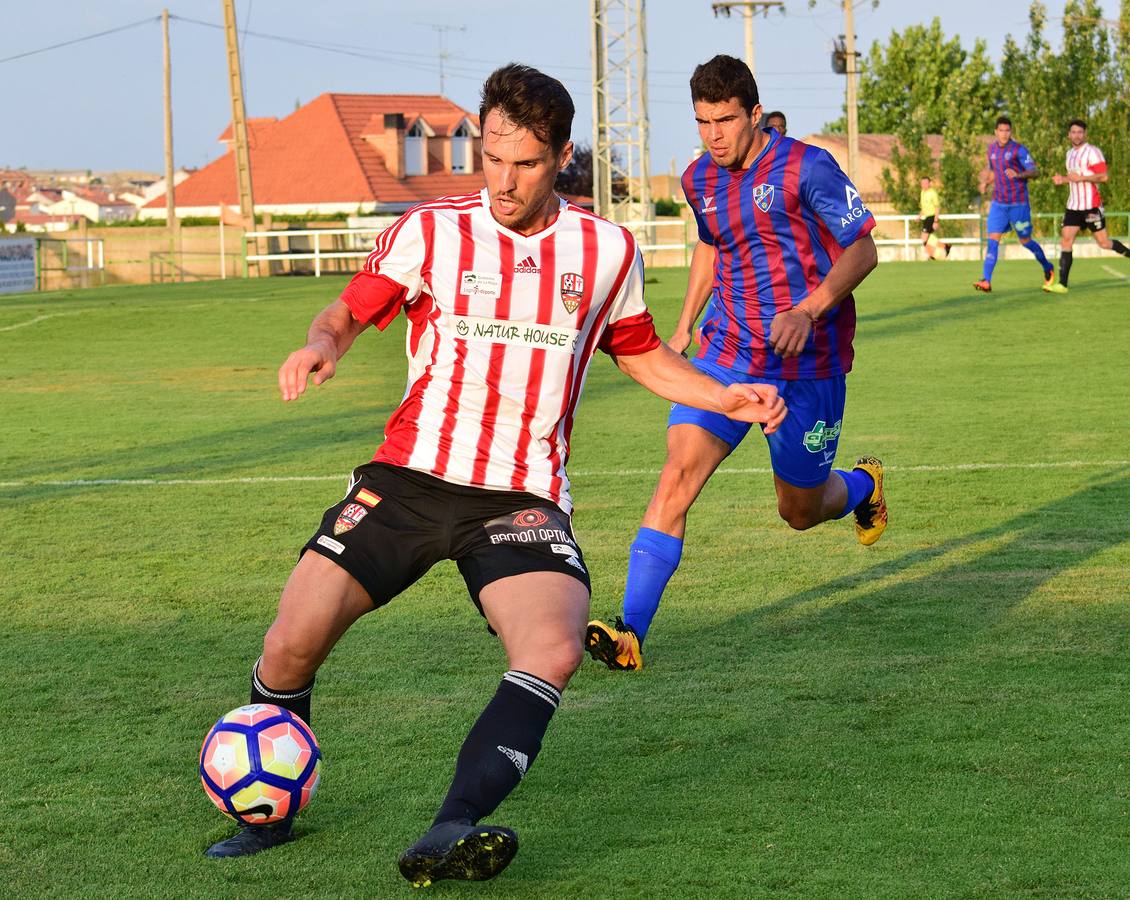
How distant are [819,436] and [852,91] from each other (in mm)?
43909

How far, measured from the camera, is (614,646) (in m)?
5.32

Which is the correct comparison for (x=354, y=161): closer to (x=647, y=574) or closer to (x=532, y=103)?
(x=647, y=574)

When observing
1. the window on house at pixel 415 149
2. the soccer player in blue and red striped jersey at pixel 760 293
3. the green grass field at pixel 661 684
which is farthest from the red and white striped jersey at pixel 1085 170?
the window on house at pixel 415 149

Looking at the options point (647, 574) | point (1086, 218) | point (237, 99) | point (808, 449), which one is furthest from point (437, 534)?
point (237, 99)

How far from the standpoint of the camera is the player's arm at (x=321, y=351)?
349cm

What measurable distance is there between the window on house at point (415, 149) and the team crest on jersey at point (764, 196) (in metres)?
66.6

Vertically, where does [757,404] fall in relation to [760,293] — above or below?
below

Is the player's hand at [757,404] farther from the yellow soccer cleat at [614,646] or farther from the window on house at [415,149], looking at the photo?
the window on house at [415,149]

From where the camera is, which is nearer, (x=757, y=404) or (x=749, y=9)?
(x=757, y=404)

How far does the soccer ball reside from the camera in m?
3.79

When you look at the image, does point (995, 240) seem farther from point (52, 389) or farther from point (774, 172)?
point (774, 172)

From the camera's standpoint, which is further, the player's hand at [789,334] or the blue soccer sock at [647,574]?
the blue soccer sock at [647,574]

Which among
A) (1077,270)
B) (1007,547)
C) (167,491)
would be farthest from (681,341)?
(1077,270)

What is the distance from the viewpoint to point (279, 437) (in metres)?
11.7
